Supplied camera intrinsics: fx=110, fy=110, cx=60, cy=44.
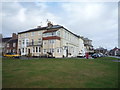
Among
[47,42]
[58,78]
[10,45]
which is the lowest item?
[58,78]

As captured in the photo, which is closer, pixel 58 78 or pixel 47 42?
pixel 58 78

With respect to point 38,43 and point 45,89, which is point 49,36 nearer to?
point 38,43

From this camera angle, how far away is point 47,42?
35.3 meters

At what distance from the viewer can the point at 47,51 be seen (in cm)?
3503

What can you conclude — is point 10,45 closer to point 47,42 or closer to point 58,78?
point 47,42

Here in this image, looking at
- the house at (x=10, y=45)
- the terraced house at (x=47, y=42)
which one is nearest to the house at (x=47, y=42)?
the terraced house at (x=47, y=42)

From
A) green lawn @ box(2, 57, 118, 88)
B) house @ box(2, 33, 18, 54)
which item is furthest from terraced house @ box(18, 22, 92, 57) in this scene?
green lawn @ box(2, 57, 118, 88)

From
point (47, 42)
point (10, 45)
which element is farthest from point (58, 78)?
point (10, 45)

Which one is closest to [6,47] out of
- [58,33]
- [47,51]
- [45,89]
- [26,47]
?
[26,47]

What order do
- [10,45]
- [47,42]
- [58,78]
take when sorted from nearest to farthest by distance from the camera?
[58,78]
[47,42]
[10,45]

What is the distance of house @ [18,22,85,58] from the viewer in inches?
1326

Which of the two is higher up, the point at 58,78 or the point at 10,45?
the point at 10,45

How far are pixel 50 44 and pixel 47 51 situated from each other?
2.52m

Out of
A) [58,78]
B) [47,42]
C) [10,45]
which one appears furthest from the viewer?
[10,45]
